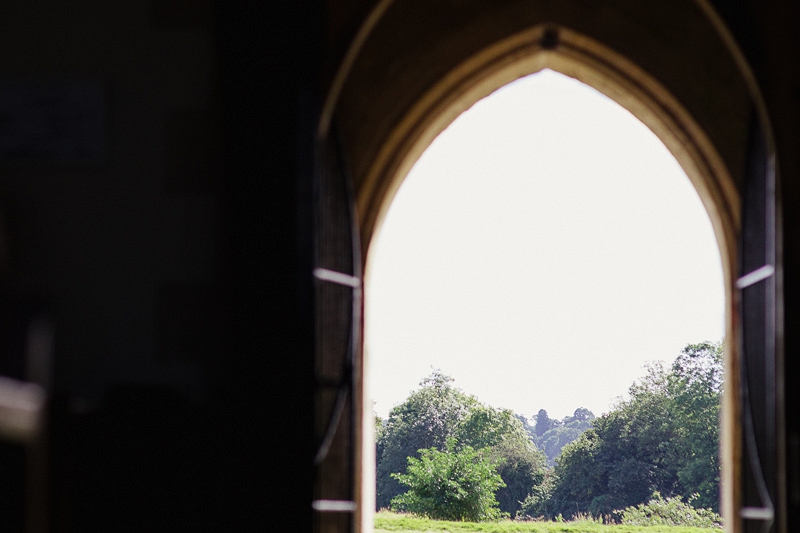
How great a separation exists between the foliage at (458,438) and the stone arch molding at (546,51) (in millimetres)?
28249

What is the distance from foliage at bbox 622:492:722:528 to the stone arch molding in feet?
87.8

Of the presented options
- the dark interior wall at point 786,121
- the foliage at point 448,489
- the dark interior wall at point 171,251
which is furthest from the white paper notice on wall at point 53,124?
the foliage at point 448,489

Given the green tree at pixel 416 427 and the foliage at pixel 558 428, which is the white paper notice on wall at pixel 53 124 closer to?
the green tree at pixel 416 427

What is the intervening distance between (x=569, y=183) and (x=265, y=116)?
39260 mm

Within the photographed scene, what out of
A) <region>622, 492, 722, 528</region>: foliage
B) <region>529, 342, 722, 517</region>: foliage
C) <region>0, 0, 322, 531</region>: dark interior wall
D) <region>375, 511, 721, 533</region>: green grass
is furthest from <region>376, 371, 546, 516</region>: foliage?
<region>0, 0, 322, 531</region>: dark interior wall

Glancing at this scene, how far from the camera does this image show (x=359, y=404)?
12.1ft

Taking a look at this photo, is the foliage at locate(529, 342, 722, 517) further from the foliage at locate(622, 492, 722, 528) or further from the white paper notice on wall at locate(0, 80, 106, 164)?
the white paper notice on wall at locate(0, 80, 106, 164)

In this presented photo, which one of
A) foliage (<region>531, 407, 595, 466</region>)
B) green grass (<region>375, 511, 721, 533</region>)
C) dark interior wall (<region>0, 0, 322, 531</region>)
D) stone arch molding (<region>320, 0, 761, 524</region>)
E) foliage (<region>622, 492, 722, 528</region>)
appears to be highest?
stone arch molding (<region>320, 0, 761, 524</region>)

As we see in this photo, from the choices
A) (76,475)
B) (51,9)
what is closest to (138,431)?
(76,475)

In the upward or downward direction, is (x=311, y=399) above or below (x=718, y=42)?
below

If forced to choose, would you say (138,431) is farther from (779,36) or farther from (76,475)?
(779,36)

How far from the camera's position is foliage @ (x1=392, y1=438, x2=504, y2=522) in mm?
24031

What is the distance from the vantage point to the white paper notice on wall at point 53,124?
1.91m

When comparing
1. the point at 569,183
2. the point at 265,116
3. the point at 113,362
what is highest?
the point at 569,183
